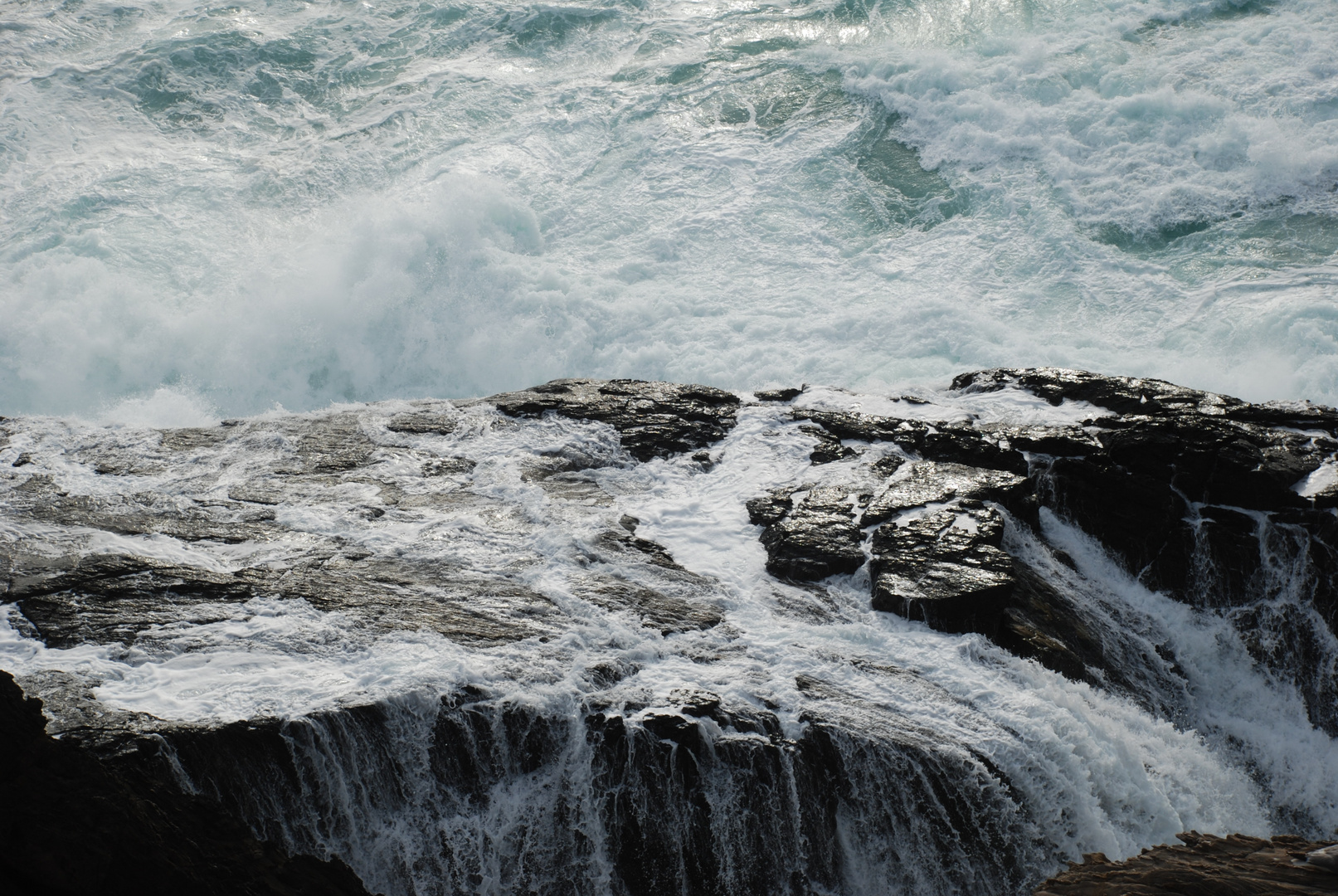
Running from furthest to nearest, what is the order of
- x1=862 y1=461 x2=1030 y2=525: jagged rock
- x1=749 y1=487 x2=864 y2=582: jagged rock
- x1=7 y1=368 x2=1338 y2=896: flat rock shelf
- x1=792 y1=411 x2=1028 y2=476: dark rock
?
x1=792 y1=411 x2=1028 y2=476: dark rock < x1=862 y1=461 x2=1030 y2=525: jagged rock < x1=749 y1=487 x2=864 y2=582: jagged rock < x1=7 y1=368 x2=1338 y2=896: flat rock shelf

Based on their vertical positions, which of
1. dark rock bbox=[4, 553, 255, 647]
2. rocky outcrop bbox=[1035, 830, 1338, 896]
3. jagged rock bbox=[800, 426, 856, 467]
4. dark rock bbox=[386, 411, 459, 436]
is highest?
dark rock bbox=[4, 553, 255, 647]

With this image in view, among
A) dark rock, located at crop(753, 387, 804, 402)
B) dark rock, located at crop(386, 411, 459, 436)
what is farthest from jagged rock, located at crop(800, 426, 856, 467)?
dark rock, located at crop(386, 411, 459, 436)

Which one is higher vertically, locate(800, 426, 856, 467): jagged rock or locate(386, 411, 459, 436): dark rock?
locate(386, 411, 459, 436): dark rock

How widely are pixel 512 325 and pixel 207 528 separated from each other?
7287 millimetres

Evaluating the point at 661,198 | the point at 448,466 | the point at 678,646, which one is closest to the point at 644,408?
the point at 448,466

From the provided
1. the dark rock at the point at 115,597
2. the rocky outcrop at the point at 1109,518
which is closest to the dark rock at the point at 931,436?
the rocky outcrop at the point at 1109,518

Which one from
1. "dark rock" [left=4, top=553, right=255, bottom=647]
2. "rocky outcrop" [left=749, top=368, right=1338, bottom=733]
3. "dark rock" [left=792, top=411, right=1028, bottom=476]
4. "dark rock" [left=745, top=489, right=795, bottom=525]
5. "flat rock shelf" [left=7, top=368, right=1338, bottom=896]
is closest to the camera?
"flat rock shelf" [left=7, top=368, right=1338, bottom=896]

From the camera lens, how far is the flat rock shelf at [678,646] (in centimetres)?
530

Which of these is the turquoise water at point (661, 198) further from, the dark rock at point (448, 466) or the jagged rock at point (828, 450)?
the dark rock at point (448, 466)

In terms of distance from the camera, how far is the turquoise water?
13906mm

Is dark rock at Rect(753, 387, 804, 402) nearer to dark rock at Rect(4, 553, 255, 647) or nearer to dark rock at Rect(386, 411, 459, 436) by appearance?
dark rock at Rect(386, 411, 459, 436)

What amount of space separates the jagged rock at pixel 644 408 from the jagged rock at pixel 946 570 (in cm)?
265

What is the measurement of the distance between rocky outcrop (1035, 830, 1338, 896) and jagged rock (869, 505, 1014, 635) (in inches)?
73.7

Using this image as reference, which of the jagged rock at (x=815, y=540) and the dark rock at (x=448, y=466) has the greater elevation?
the dark rock at (x=448, y=466)
